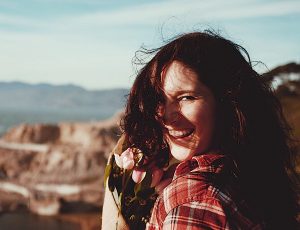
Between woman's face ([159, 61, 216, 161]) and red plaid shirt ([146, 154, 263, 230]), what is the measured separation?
3.7 inches

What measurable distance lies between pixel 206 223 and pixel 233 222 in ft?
0.23

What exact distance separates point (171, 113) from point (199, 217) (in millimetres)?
373

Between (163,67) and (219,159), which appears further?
(163,67)

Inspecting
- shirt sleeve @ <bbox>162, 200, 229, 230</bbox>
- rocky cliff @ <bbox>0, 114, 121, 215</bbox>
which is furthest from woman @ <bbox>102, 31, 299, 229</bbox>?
rocky cliff @ <bbox>0, 114, 121, 215</bbox>

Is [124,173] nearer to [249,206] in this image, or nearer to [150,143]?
[150,143]

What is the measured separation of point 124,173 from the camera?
182 centimetres

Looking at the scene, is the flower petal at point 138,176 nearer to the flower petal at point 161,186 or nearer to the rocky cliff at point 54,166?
the flower petal at point 161,186

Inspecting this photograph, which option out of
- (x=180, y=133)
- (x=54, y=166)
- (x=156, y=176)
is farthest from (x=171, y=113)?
(x=54, y=166)

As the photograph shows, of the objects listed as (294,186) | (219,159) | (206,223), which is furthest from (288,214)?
(206,223)

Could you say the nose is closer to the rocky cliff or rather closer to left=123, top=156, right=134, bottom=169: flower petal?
left=123, top=156, right=134, bottom=169: flower petal

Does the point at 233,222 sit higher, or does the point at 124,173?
the point at 233,222

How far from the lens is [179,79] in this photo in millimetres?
1499

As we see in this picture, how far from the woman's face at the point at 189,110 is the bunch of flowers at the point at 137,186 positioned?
0.24 metres

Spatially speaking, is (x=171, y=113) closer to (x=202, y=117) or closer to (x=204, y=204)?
(x=202, y=117)
